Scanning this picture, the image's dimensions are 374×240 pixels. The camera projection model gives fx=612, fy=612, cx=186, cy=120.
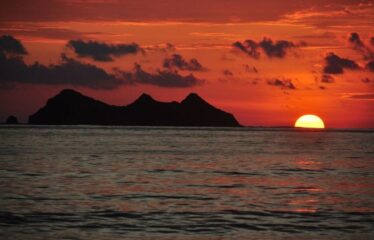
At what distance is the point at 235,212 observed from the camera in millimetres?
36156

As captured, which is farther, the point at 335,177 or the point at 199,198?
the point at 335,177

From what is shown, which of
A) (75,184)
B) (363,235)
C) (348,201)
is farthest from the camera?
(75,184)

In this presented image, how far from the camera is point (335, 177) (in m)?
61.0

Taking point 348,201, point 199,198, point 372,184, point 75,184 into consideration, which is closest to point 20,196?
point 75,184

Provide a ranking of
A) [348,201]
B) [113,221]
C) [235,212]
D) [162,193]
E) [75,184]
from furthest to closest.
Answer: [75,184] → [162,193] → [348,201] → [235,212] → [113,221]

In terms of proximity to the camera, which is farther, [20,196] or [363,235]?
[20,196]

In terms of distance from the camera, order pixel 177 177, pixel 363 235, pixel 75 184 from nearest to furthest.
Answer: pixel 363 235, pixel 75 184, pixel 177 177

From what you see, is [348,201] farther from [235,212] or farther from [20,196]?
[20,196]

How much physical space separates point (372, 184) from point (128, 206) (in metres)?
25.0

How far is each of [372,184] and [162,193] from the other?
19.8 m

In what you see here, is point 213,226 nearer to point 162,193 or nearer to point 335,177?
point 162,193

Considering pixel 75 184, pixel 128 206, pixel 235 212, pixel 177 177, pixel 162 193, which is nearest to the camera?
pixel 235 212

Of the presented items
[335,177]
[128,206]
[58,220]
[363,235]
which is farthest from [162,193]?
[335,177]

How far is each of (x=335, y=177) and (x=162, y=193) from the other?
22670 mm
